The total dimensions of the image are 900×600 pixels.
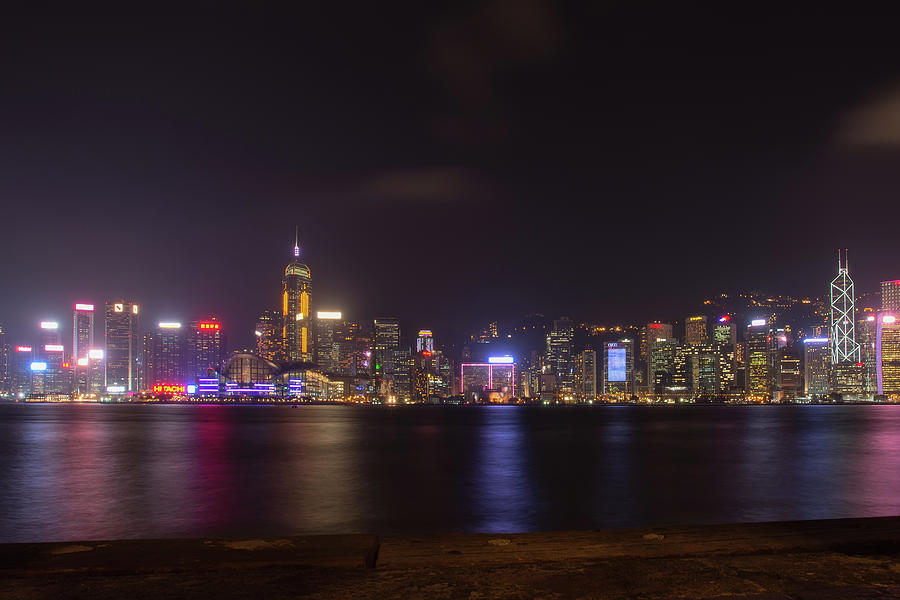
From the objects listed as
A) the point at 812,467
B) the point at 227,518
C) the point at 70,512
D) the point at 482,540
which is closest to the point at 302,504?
the point at 227,518

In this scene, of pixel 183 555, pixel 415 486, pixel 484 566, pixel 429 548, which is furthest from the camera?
pixel 415 486

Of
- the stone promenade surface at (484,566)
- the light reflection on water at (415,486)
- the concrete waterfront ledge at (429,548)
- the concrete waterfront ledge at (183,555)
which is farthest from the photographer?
the light reflection on water at (415,486)

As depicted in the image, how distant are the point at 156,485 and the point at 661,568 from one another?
114ft

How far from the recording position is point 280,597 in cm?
530

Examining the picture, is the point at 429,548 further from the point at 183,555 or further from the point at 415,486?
the point at 415,486

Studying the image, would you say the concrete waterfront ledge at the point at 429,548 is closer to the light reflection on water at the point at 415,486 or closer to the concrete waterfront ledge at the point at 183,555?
the concrete waterfront ledge at the point at 183,555

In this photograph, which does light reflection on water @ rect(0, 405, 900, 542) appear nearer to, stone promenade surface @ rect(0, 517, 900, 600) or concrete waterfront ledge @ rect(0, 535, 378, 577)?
concrete waterfront ledge @ rect(0, 535, 378, 577)

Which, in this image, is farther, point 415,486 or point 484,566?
point 415,486

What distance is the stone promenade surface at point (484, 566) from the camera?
5406 millimetres

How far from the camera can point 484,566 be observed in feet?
20.1

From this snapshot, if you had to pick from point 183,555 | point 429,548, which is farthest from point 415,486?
point 183,555

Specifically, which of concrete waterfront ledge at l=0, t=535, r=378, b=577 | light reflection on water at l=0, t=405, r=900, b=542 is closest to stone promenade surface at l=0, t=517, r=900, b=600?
concrete waterfront ledge at l=0, t=535, r=378, b=577

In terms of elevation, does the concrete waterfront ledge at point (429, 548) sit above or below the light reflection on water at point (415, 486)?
above

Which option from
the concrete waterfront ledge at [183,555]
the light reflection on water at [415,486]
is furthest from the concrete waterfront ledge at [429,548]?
the light reflection on water at [415,486]
